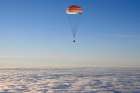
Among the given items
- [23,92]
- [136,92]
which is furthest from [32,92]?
[136,92]

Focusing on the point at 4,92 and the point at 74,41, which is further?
the point at 4,92

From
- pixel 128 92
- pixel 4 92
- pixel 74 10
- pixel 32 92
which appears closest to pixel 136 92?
pixel 128 92

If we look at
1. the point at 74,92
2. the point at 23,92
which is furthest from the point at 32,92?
the point at 74,92

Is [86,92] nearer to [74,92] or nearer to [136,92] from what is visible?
[74,92]

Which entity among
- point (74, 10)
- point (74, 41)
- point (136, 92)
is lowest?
point (136, 92)

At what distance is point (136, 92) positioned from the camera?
5404 inches

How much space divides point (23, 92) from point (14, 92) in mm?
3521

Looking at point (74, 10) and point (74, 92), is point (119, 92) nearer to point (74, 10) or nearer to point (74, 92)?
point (74, 92)

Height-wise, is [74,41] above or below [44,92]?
above

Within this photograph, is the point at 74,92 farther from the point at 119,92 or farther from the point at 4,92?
the point at 4,92

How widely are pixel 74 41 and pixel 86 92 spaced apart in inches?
2709

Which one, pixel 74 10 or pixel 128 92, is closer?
pixel 74 10

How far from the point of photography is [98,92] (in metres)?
141

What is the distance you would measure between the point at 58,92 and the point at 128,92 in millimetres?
24331
